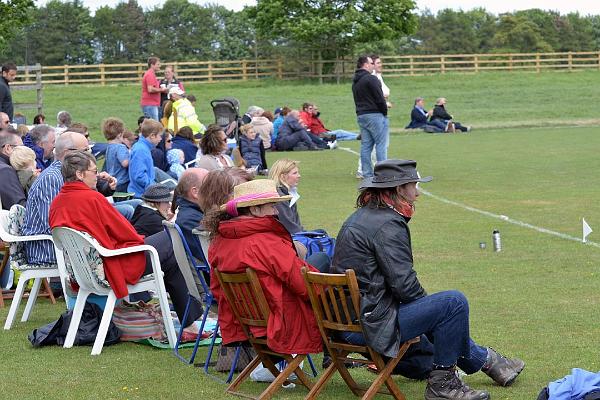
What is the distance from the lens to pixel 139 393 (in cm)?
717

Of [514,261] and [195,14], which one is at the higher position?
[195,14]

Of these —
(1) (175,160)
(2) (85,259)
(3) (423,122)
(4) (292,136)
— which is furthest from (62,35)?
(2) (85,259)

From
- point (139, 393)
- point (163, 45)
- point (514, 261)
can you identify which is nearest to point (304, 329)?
point (139, 393)

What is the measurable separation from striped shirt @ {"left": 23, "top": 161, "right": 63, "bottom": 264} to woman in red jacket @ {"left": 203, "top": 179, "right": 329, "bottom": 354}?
290 centimetres

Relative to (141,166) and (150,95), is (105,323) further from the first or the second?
(150,95)

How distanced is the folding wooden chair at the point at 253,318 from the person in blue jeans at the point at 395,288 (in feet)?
1.48

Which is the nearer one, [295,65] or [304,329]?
[304,329]

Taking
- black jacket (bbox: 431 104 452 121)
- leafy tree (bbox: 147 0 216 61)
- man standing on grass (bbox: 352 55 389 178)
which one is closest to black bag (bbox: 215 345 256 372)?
man standing on grass (bbox: 352 55 389 178)

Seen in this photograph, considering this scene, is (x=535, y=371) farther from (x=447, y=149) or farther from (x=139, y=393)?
(x=447, y=149)

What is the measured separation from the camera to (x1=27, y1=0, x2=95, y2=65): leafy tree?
96.4 m

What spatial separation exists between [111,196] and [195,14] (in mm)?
94030

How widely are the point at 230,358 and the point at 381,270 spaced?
1.74 meters

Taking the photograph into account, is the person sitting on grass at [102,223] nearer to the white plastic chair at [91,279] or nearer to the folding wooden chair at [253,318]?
the white plastic chair at [91,279]

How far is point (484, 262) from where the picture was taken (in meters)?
12.0
